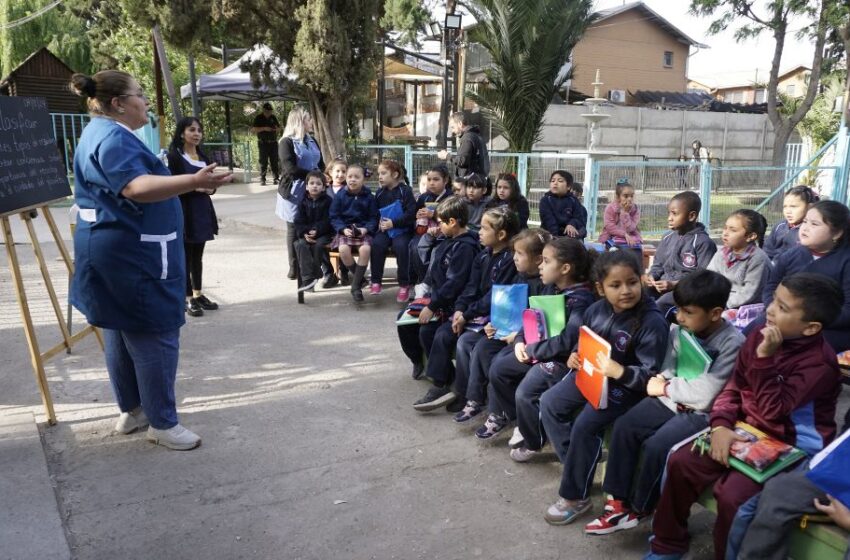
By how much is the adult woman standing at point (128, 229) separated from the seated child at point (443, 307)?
1.58 m

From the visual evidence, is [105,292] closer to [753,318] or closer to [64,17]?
[753,318]

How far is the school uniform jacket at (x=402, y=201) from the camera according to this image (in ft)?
22.5

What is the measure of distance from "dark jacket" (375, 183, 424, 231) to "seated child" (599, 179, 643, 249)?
84.1 inches

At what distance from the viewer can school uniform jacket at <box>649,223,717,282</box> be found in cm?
526

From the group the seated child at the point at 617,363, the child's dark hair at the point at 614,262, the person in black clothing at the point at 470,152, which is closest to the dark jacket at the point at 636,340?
the seated child at the point at 617,363

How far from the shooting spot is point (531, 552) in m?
2.79

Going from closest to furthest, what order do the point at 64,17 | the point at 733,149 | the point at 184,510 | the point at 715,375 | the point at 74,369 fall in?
the point at 715,375 → the point at 184,510 → the point at 74,369 → the point at 733,149 → the point at 64,17

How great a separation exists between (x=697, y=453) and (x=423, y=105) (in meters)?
33.7

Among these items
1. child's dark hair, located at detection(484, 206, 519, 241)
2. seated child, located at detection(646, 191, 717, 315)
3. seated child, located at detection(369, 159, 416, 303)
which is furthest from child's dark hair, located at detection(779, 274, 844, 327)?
seated child, located at detection(369, 159, 416, 303)

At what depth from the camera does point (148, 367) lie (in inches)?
141

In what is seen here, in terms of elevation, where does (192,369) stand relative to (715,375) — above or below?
below

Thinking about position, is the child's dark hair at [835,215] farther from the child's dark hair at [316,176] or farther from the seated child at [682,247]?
the child's dark hair at [316,176]

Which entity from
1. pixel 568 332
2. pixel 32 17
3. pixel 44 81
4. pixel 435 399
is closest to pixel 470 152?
pixel 435 399

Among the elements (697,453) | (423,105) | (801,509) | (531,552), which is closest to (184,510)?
(531,552)
